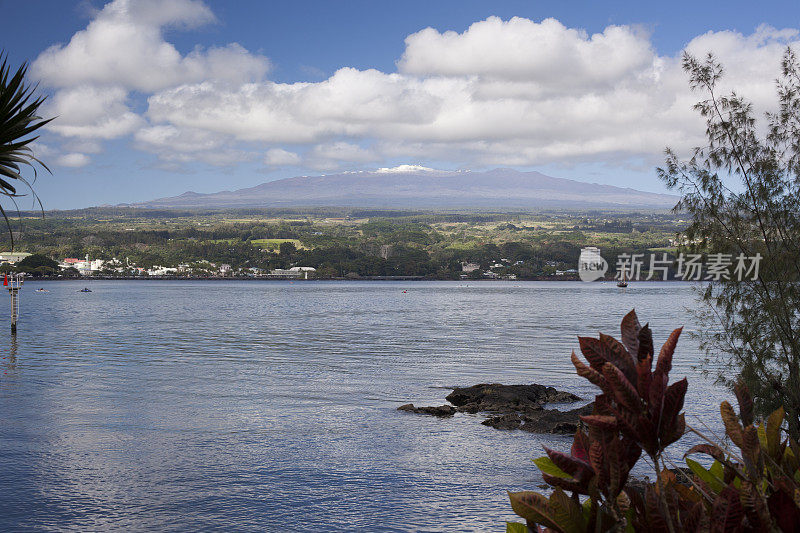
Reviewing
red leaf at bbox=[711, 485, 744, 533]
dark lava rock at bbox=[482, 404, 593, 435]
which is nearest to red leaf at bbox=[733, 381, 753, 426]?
red leaf at bbox=[711, 485, 744, 533]

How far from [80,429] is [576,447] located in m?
21.3

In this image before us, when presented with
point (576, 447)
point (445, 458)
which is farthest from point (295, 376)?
point (576, 447)

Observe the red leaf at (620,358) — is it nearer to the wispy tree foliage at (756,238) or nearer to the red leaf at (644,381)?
the red leaf at (644,381)

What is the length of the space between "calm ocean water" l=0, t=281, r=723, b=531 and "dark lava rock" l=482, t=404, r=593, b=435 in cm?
51

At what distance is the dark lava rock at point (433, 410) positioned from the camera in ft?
76.2

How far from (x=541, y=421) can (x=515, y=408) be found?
95.9 inches

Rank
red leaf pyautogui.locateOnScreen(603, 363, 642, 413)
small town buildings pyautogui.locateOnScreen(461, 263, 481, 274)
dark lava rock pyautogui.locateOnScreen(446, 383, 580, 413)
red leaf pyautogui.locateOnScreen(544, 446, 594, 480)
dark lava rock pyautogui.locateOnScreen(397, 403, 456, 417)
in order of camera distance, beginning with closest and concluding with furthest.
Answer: red leaf pyautogui.locateOnScreen(603, 363, 642, 413), red leaf pyautogui.locateOnScreen(544, 446, 594, 480), dark lava rock pyautogui.locateOnScreen(397, 403, 456, 417), dark lava rock pyautogui.locateOnScreen(446, 383, 580, 413), small town buildings pyautogui.locateOnScreen(461, 263, 481, 274)

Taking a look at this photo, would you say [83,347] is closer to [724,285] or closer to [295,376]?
[295,376]

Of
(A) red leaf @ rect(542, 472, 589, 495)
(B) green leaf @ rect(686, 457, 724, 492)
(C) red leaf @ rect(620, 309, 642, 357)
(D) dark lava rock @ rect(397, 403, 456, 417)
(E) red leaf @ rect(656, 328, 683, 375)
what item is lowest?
(D) dark lava rock @ rect(397, 403, 456, 417)

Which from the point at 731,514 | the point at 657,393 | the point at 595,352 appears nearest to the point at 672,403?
the point at 657,393

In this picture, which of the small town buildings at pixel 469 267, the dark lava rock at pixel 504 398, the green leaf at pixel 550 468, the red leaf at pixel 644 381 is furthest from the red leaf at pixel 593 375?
the small town buildings at pixel 469 267

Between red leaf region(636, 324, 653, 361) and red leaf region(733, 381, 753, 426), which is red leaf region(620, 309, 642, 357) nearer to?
red leaf region(636, 324, 653, 361)

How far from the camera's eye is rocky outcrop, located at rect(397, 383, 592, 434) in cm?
2086

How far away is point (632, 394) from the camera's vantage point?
2.37m
